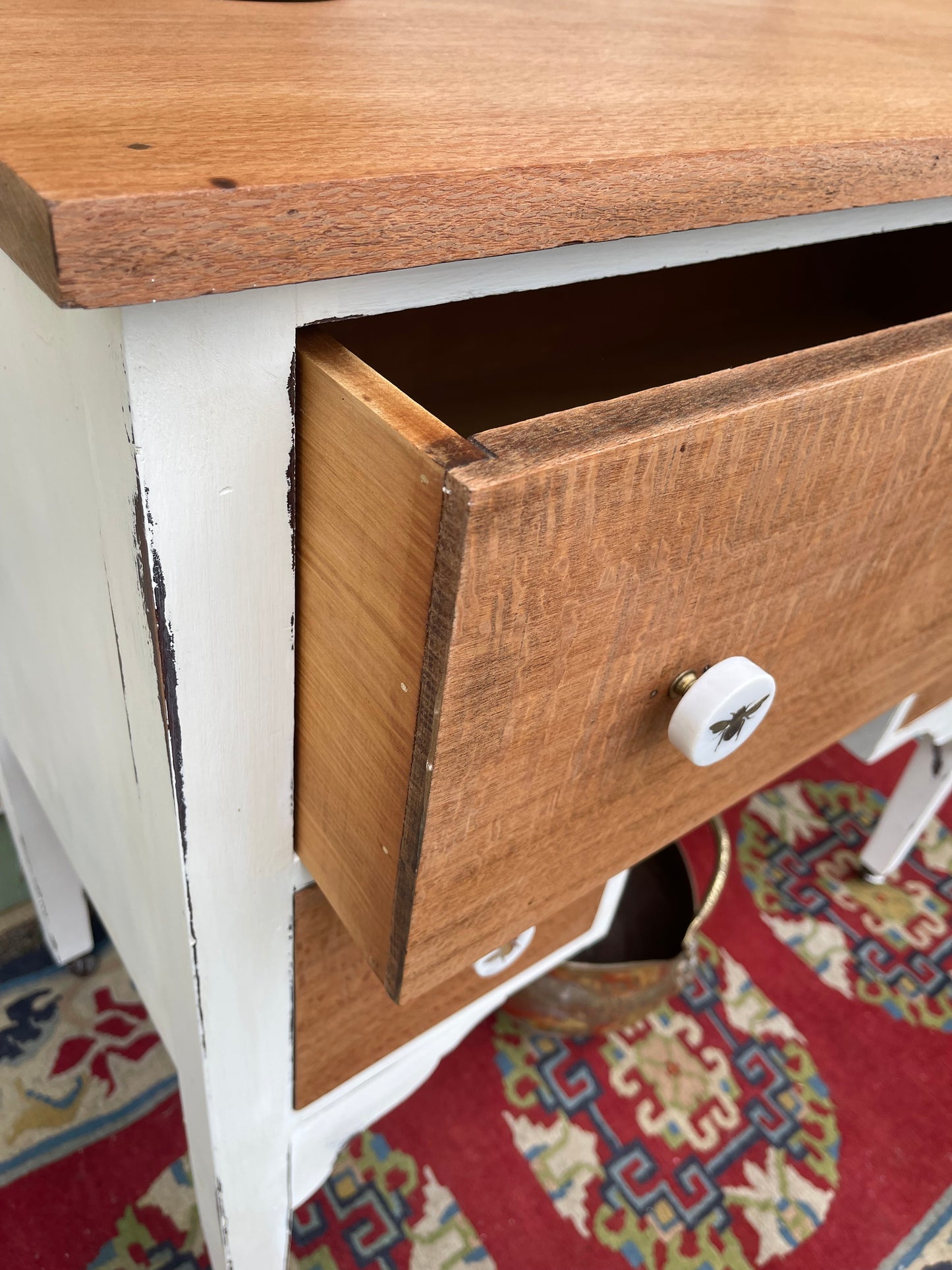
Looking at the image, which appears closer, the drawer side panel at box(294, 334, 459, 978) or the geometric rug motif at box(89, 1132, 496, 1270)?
the drawer side panel at box(294, 334, 459, 978)

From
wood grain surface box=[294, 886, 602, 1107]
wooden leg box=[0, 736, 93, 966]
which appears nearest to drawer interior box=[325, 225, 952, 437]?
wood grain surface box=[294, 886, 602, 1107]

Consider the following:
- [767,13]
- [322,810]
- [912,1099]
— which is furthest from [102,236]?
[912,1099]

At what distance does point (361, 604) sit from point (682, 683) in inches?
3.9

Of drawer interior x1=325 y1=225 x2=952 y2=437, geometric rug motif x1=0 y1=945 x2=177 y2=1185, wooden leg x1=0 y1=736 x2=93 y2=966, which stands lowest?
drawer interior x1=325 y1=225 x2=952 y2=437

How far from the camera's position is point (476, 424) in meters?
0.43

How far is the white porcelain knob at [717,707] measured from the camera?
0.83 feet

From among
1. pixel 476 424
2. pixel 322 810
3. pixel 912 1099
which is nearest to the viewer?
pixel 322 810

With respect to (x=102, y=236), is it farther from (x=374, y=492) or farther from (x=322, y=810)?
(x=322, y=810)

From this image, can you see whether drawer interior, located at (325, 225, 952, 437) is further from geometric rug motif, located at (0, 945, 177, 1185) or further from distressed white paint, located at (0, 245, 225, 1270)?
geometric rug motif, located at (0, 945, 177, 1185)

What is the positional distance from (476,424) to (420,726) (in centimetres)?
25

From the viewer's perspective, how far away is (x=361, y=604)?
225 millimetres

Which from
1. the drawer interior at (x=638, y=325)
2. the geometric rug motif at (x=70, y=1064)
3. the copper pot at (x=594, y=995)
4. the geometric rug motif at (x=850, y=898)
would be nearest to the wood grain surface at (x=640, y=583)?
the drawer interior at (x=638, y=325)

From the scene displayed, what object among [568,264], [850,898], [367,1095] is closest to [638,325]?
[568,264]

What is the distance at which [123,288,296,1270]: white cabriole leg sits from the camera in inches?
7.9
